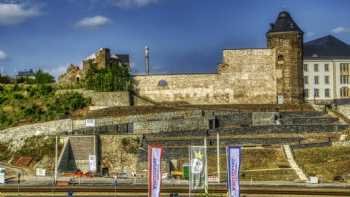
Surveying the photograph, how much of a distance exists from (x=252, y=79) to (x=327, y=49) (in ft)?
91.4

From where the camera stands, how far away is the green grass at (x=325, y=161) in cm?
5131

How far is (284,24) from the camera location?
75.9 m

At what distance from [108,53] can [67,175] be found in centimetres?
2599

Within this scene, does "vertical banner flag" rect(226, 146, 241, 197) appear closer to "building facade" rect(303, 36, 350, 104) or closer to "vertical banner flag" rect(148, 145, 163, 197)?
"vertical banner flag" rect(148, 145, 163, 197)

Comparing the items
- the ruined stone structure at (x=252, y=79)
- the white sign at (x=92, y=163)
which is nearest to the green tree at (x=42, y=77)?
the ruined stone structure at (x=252, y=79)

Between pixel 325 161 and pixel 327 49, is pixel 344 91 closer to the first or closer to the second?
pixel 327 49

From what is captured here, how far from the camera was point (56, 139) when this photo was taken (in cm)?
5950

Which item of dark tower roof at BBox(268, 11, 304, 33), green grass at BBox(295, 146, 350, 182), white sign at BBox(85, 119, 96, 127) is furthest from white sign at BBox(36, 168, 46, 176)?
dark tower roof at BBox(268, 11, 304, 33)

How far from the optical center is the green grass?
51.3m

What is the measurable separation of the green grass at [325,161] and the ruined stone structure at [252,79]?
17278 mm

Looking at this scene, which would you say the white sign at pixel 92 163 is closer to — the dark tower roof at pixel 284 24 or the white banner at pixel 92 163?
the white banner at pixel 92 163

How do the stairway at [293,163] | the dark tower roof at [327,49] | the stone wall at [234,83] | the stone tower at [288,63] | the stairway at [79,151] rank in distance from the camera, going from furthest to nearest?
the dark tower roof at [327,49], the stone wall at [234,83], the stone tower at [288,63], the stairway at [79,151], the stairway at [293,163]

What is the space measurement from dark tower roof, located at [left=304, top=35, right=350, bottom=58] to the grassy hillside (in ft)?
Answer: 127

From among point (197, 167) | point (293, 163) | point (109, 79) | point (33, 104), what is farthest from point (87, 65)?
point (197, 167)
